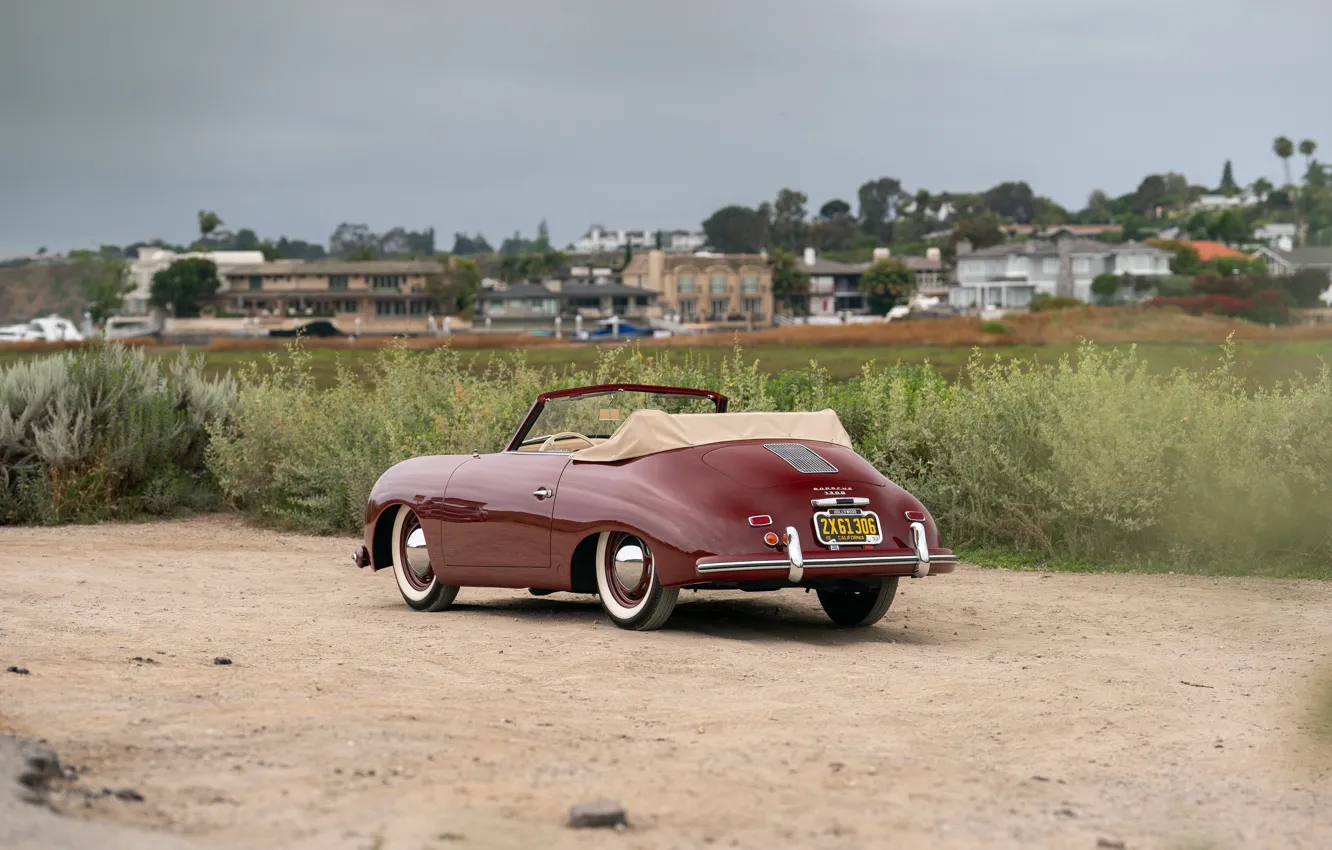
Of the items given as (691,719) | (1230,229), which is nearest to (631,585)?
(691,719)

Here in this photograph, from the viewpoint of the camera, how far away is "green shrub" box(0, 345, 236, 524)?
20.4 meters

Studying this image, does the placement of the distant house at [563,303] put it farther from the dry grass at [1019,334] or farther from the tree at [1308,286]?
the tree at [1308,286]

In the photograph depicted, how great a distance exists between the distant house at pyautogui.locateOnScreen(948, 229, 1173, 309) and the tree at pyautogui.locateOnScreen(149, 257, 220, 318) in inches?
2930

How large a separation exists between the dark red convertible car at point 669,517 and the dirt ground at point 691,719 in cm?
35

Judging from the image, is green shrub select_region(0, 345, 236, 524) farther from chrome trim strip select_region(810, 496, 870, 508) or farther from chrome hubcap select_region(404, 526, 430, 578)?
chrome trim strip select_region(810, 496, 870, 508)

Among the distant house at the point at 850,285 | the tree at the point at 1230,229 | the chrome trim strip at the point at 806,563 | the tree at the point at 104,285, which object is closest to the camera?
the chrome trim strip at the point at 806,563

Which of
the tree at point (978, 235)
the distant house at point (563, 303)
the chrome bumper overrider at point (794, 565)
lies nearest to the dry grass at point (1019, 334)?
the chrome bumper overrider at point (794, 565)

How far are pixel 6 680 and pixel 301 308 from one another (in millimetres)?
160334

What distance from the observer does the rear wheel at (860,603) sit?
1108 cm

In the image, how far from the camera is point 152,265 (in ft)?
647

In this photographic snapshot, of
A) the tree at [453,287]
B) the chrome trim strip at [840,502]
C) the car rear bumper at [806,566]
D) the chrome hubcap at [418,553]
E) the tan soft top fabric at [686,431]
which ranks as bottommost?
the chrome hubcap at [418,553]

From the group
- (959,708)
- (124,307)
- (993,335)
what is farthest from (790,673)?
(124,307)

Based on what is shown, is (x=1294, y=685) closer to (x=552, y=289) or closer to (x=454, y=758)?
(x=454, y=758)

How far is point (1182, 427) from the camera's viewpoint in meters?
15.7
